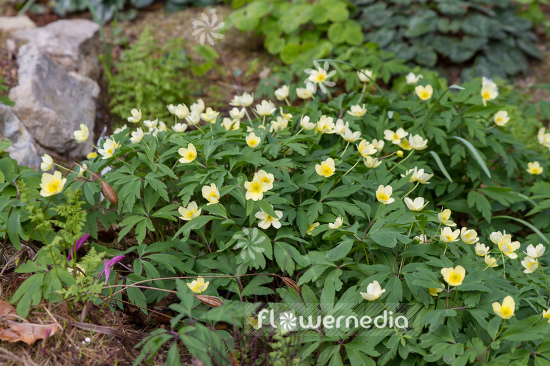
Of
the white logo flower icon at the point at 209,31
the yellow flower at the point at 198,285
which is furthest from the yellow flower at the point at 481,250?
the white logo flower icon at the point at 209,31

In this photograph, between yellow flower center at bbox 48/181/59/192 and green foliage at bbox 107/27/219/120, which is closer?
yellow flower center at bbox 48/181/59/192

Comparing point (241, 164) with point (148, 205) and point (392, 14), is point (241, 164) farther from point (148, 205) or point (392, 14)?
point (392, 14)

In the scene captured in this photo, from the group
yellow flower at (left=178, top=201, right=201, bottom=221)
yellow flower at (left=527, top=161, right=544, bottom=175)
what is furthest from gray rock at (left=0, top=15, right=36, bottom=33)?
yellow flower at (left=527, top=161, right=544, bottom=175)

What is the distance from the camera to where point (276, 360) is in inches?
70.5

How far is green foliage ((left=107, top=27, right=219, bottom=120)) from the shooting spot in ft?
13.0

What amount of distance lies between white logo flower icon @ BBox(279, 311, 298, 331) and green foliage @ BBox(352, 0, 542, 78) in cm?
371

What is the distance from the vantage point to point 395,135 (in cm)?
268

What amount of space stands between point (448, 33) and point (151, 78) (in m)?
3.44

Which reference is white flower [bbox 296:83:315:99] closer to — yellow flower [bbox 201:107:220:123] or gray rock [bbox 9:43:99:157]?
yellow flower [bbox 201:107:220:123]

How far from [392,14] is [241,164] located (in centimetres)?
367

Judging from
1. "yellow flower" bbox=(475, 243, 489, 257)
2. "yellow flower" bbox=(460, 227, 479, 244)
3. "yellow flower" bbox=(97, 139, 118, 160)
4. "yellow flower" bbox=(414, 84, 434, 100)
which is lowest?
"yellow flower" bbox=(475, 243, 489, 257)

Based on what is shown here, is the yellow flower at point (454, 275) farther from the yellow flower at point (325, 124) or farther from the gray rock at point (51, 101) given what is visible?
the gray rock at point (51, 101)

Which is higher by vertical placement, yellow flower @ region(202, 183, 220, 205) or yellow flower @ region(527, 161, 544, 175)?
yellow flower @ region(202, 183, 220, 205)

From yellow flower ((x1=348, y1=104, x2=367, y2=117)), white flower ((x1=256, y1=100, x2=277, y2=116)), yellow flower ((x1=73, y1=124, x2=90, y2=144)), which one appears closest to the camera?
yellow flower ((x1=73, y1=124, x2=90, y2=144))
